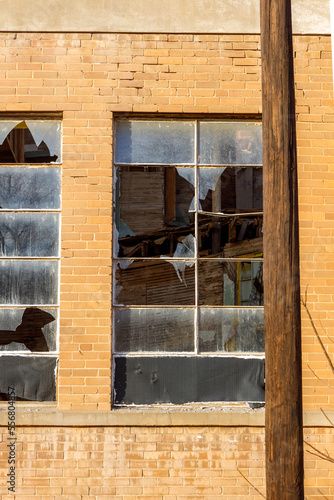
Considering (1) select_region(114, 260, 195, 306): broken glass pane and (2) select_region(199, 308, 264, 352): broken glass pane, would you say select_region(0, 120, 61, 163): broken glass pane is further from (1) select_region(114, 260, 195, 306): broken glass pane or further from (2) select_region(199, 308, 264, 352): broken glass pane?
(2) select_region(199, 308, 264, 352): broken glass pane

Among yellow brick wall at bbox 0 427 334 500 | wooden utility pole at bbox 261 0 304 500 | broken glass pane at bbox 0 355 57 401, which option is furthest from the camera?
broken glass pane at bbox 0 355 57 401

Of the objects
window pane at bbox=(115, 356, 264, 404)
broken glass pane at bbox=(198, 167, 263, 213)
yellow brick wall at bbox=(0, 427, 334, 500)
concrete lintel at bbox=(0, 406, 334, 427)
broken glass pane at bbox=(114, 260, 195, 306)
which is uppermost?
broken glass pane at bbox=(198, 167, 263, 213)

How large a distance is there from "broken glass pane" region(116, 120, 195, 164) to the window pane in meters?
2.27

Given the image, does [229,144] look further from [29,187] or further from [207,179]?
[29,187]

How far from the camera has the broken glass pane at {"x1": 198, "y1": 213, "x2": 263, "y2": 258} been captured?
7559 millimetres

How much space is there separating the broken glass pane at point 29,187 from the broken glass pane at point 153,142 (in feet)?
2.62

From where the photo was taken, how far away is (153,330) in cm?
740

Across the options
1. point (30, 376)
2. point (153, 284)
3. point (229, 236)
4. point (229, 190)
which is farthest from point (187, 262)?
point (30, 376)

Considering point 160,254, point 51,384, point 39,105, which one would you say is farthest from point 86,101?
point 51,384

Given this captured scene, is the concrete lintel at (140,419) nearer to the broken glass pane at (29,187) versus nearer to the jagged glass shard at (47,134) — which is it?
the broken glass pane at (29,187)

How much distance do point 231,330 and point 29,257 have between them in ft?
7.90

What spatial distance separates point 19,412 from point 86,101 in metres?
3.50

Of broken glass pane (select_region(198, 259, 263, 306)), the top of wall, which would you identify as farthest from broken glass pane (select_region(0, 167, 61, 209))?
broken glass pane (select_region(198, 259, 263, 306))

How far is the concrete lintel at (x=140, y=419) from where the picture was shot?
705 cm
